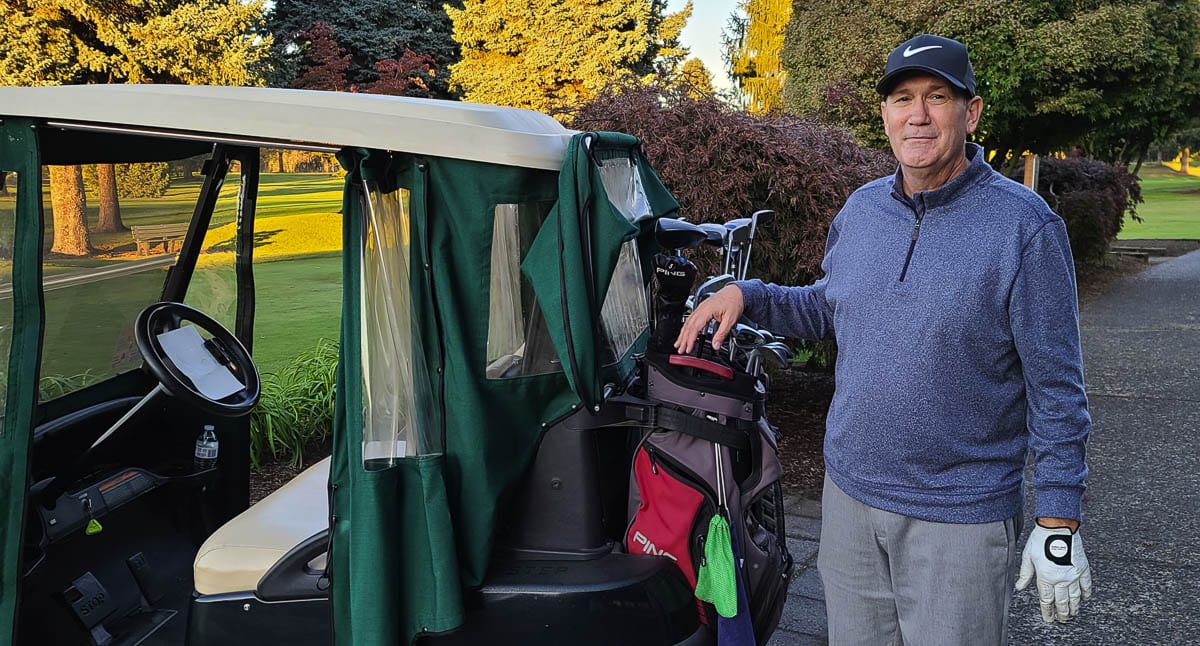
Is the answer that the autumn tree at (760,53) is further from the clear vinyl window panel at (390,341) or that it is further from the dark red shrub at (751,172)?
the clear vinyl window panel at (390,341)

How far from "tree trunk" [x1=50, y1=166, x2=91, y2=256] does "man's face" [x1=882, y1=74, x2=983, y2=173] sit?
2.38 meters

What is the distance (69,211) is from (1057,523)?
2891 mm

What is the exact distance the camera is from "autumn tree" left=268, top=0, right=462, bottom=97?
2155cm

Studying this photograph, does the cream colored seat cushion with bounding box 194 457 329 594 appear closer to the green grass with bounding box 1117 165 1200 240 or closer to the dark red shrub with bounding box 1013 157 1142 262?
the dark red shrub with bounding box 1013 157 1142 262

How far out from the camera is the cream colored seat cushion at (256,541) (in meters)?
2.33

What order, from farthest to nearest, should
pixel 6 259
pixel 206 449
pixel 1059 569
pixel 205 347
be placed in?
pixel 206 449 < pixel 205 347 < pixel 6 259 < pixel 1059 569

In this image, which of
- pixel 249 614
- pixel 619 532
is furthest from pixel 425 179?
pixel 249 614

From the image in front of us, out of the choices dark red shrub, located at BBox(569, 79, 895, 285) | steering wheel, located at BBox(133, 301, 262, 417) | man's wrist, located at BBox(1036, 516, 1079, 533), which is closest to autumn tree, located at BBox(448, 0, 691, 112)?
dark red shrub, located at BBox(569, 79, 895, 285)

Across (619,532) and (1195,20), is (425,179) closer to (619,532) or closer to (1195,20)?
(619,532)

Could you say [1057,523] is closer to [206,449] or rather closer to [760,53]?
[206,449]

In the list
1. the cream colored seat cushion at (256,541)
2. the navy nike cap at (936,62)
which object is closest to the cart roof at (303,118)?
the navy nike cap at (936,62)

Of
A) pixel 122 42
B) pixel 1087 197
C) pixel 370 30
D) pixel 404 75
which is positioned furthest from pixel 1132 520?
pixel 370 30

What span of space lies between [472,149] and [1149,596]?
339 centimetres

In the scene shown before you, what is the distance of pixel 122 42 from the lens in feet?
37.9
